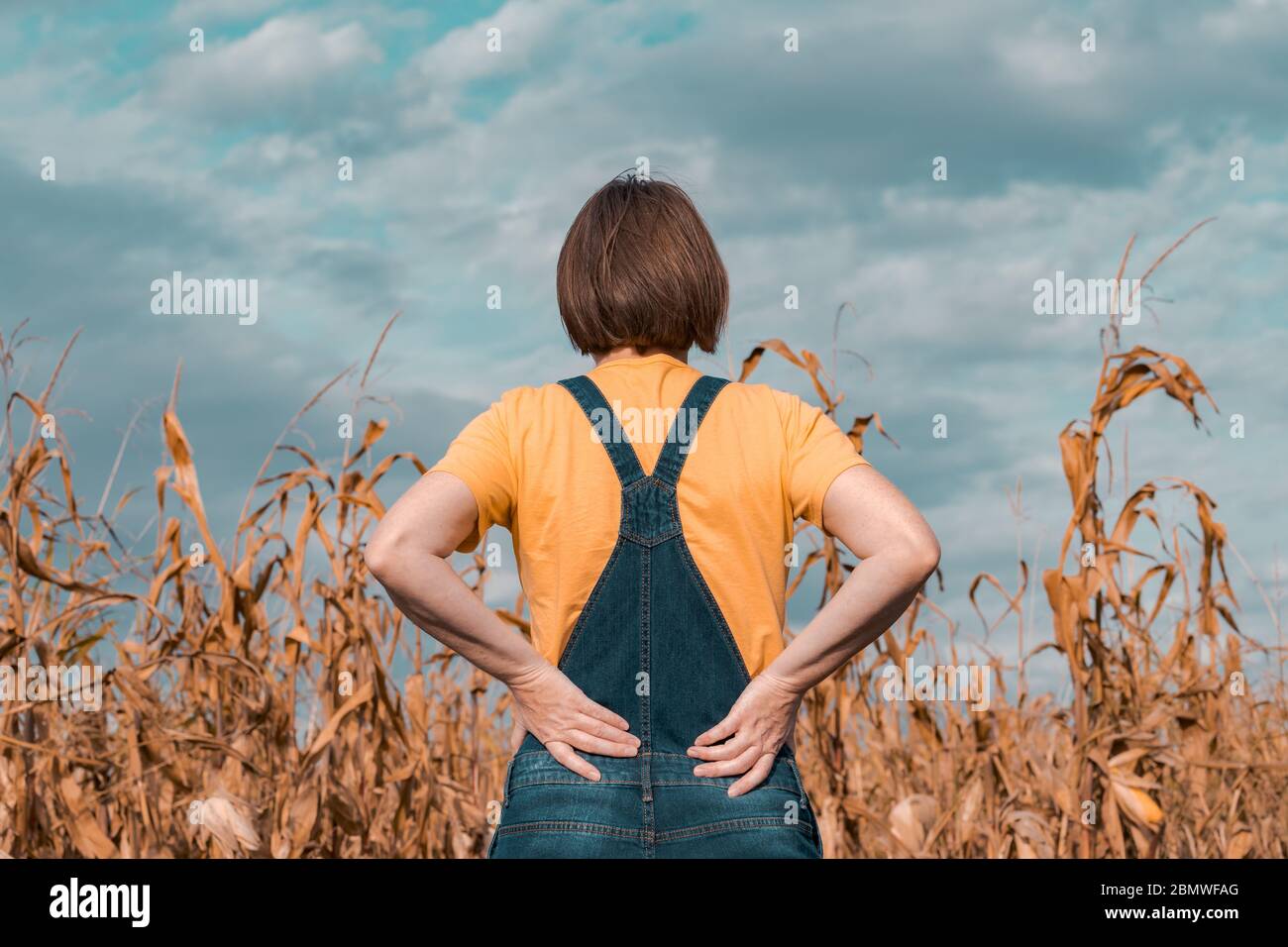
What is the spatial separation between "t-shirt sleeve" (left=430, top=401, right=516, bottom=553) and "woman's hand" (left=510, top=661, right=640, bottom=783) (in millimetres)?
279

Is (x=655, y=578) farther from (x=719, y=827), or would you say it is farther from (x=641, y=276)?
(x=641, y=276)

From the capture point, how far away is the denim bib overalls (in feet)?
7.17

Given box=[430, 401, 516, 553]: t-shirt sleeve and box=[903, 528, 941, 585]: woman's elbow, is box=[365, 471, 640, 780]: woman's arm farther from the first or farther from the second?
box=[903, 528, 941, 585]: woman's elbow

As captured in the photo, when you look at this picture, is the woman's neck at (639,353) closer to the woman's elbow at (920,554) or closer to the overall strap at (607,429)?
the overall strap at (607,429)

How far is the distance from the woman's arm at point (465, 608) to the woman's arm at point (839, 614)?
17 centimetres

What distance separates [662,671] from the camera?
2283mm

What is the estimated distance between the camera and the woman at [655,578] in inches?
87.4

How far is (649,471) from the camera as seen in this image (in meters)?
2.25

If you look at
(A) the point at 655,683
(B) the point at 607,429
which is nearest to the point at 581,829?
(A) the point at 655,683

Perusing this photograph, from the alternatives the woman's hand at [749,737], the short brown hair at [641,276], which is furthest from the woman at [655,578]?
the short brown hair at [641,276]

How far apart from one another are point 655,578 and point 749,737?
0.31 m

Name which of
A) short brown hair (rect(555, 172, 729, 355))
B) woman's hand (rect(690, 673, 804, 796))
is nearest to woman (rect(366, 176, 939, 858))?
woman's hand (rect(690, 673, 804, 796))
